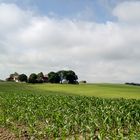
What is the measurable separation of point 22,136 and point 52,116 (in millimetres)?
4494

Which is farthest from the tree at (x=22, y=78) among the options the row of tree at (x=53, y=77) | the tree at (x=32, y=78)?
the tree at (x=32, y=78)

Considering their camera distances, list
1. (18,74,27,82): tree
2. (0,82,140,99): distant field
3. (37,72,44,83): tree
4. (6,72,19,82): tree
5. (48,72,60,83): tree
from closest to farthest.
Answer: (0,82,140,99): distant field < (48,72,60,83): tree < (37,72,44,83): tree < (18,74,27,82): tree < (6,72,19,82): tree

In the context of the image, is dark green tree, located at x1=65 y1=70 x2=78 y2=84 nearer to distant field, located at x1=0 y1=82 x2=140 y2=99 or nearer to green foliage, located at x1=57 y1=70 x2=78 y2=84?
green foliage, located at x1=57 y1=70 x2=78 y2=84

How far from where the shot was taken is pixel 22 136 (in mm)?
15359

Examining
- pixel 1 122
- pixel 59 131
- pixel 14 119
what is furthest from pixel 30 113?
pixel 59 131

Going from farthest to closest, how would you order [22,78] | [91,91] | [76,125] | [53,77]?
1. [22,78]
2. [53,77]
3. [91,91]
4. [76,125]

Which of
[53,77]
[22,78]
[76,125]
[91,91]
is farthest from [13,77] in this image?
[76,125]

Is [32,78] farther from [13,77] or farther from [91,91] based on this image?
[91,91]

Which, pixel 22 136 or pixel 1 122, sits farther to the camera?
pixel 1 122

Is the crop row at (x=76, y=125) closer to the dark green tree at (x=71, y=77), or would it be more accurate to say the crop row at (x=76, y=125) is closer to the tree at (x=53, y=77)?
the dark green tree at (x=71, y=77)

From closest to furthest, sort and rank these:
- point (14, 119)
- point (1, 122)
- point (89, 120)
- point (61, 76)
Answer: point (89, 120) < point (1, 122) < point (14, 119) < point (61, 76)

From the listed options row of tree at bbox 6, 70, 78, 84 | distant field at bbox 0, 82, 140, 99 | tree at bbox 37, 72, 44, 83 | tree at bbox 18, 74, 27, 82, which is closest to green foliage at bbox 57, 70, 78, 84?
row of tree at bbox 6, 70, 78, 84

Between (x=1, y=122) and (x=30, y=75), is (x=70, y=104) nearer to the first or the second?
(x=1, y=122)

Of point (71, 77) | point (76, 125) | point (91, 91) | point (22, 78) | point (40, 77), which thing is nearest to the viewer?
point (76, 125)
